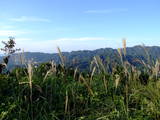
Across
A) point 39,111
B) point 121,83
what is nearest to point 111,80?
point 121,83

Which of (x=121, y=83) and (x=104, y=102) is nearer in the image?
(x=104, y=102)

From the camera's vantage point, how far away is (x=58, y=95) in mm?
8469

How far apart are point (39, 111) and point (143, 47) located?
10.8 feet

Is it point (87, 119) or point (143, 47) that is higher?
point (143, 47)

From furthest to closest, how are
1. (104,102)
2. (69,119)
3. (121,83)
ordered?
(121,83)
(104,102)
(69,119)

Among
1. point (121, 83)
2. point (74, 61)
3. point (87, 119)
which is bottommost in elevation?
point (87, 119)

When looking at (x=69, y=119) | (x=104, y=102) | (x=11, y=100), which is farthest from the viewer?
(x=104, y=102)

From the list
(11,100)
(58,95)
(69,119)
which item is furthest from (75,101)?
(11,100)

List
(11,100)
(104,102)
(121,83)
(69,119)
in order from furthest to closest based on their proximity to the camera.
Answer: (121,83) < (104,102) < (11,100) < (69,119)

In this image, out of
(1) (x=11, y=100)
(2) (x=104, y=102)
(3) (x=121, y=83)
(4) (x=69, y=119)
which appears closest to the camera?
(4) (x=69, y=119)

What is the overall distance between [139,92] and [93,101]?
134 cm

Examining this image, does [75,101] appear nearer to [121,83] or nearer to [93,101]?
[93,101]

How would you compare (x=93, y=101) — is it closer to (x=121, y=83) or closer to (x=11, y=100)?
(x=121, y=83)

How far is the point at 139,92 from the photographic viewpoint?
28.3 ft
